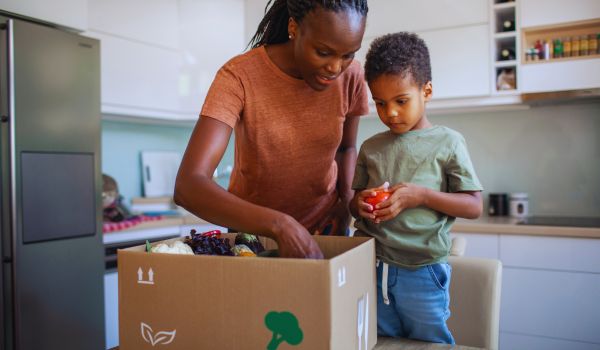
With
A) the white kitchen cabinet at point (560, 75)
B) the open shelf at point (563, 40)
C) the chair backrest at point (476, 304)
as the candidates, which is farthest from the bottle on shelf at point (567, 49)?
Answer: the chair backrest at point (476, 304)

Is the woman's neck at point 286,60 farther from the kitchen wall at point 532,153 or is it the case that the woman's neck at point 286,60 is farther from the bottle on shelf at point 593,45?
the kitchen wall at point 532,153

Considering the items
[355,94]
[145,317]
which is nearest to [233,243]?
[145,317]

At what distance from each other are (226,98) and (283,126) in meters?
0.16

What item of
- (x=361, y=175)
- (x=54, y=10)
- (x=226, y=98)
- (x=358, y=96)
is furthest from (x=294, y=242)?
(x=54, y=10)

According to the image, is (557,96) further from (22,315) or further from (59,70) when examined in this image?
A: (22,315)

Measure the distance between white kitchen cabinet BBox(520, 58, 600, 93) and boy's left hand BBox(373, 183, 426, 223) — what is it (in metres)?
2.24

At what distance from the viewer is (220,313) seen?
696 mm

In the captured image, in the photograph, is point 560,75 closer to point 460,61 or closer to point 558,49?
point 558,49

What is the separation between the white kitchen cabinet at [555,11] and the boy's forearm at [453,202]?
226 cm

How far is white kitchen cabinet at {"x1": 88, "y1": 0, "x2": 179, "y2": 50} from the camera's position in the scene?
2.95 metres

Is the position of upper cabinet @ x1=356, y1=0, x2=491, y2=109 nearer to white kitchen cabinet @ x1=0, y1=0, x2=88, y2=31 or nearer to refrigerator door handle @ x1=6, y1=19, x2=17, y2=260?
white kitchen cabinet @ x1=0, y1=0, x2=88, y2=31

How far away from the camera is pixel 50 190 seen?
2.37 metres

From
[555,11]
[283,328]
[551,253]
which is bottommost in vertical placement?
[551,253]

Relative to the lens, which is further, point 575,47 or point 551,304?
point 575,47
